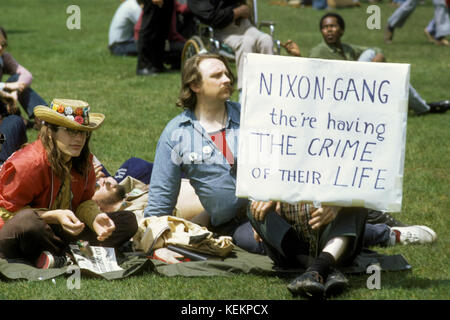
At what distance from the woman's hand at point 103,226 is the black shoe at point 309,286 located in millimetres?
1233

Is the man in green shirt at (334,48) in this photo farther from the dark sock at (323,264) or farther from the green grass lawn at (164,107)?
the dark sock at (323,264)

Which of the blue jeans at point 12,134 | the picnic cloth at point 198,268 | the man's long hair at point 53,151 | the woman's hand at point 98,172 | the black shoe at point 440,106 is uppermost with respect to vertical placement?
the man's long hair at point 53,151

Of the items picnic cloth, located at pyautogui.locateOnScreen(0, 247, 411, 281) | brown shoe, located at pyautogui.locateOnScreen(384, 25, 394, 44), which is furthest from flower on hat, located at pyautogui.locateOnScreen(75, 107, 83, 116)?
brown shoe, located at pyautogui.locateOnScreen(384, 25, 394, 44)

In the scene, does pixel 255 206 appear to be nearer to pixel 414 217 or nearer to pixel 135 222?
pixel 135 222

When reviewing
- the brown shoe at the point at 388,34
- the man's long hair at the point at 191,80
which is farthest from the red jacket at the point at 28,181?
the brown shoe at the point at 388,34

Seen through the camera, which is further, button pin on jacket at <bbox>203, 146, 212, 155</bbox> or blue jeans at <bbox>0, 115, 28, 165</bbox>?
blue jeans at <bbox>0, 115, 28, 165</bbox>

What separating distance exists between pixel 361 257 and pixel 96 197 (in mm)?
2053

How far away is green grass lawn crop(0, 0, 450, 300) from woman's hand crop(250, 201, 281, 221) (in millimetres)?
414

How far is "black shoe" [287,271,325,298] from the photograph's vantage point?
4152 millimetres

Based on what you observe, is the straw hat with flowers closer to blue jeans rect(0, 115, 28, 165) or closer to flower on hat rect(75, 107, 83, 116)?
flower on hat rect(75, 107, 83, 116)

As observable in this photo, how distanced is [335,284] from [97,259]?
151 cm

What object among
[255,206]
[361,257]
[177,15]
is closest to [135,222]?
[255,206]

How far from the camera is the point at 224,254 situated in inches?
199

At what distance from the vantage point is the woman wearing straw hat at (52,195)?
15.3 ft
